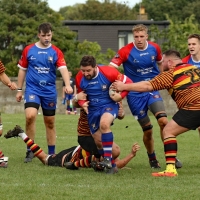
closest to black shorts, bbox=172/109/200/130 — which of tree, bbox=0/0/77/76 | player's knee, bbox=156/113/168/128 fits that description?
player's knee, bbox=156/113/168/128

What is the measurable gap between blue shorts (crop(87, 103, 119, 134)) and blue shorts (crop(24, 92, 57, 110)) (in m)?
1.89

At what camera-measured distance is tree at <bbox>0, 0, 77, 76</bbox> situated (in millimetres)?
38906

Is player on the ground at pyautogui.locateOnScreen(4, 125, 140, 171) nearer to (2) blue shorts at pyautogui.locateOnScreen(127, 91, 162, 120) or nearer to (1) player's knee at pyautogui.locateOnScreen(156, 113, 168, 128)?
(1) player's knee at pyautogui.locateOnScreen(156, 113, 168, 128)

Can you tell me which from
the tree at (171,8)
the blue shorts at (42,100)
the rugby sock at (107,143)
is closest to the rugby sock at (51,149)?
the blue shorts at (42,100)

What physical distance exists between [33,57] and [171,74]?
327 centimetres

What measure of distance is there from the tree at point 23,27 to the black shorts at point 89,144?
90.7ft

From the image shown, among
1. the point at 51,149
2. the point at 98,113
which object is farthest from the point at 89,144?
the point at 51,149

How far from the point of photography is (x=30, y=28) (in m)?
39.2

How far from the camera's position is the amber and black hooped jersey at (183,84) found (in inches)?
377

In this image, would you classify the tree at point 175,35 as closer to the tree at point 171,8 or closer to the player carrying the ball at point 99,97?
the player carrying the ball at point 99,97

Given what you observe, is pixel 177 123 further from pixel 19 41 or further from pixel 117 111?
pixel 19 41

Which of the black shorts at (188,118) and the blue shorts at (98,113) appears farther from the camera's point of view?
the blue shorts at (98,113)

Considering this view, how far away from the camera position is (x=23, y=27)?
39125 mm

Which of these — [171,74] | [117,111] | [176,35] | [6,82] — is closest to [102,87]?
[117,111]
